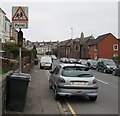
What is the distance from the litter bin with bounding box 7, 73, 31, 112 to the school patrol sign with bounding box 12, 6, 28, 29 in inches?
74.5

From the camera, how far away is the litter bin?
8328mm

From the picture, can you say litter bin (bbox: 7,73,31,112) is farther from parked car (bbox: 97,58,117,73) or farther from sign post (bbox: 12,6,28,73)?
parked car (bbox: 97,58,117,73)

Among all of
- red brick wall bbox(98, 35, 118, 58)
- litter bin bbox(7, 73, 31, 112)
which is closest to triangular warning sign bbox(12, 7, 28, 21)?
litter bin bbox(7, 73, 31, 112)

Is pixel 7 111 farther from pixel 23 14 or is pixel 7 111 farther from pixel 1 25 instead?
pixel 1 25

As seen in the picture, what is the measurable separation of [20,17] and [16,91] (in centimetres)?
255

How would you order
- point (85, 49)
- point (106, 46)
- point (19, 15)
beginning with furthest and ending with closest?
point (85, 49), point (106, 46), point (19, 15)

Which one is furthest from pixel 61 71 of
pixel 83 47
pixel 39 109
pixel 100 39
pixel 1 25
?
pixel 83 47

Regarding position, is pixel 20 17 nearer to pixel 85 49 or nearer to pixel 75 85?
pixel 75 85

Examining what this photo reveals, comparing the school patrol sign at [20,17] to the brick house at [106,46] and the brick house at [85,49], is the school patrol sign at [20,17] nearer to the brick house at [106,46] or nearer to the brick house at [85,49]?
the brick house at [106,46]

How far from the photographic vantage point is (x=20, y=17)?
9312mm

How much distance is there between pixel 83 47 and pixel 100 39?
18.0 meters

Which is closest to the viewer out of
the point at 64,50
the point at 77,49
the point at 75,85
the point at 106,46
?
the point at 75,85

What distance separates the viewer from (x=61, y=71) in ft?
36.8

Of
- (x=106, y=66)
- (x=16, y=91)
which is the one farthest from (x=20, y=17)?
(x=106, y=66)
